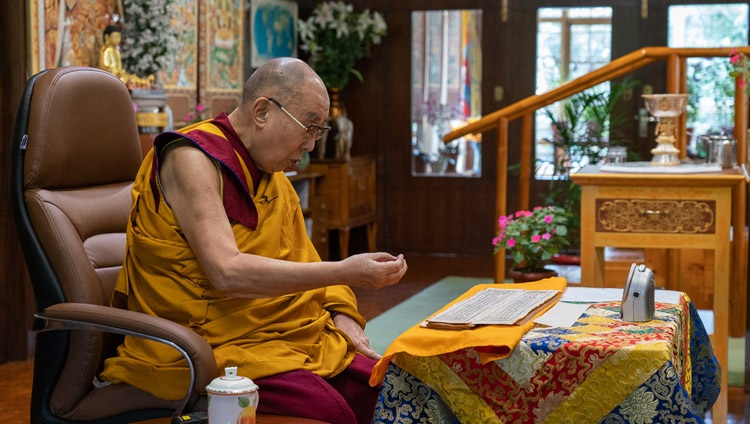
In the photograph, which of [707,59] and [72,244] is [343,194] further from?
[72,244]

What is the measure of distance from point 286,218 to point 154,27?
3.19 m

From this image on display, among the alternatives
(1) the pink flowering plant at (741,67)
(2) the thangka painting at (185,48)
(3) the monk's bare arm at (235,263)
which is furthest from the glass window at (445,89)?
(3) the monk's bare arm at (235,263)

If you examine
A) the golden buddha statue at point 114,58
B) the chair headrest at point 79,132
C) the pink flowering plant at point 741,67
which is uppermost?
the golden buddha statue at point 114,58

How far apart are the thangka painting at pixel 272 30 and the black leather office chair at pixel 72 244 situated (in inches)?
190

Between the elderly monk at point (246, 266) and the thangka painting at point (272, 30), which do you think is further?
the thangka painting at point (272, 30)

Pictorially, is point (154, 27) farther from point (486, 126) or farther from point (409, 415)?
point (409, 415)

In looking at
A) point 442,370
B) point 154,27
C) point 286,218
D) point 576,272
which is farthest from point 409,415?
point 576,272

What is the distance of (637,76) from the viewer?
768 centimetres

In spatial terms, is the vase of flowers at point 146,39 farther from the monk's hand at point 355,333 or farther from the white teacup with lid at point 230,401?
the white teacup with lid at point 230,401

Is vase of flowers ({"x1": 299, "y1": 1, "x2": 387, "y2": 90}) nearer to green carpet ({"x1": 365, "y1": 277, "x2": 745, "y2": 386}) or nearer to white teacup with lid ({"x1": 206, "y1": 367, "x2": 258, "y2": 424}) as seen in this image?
green carpet ({"x1": 365, "y1": 277, "x2": 745, "y2": 386})

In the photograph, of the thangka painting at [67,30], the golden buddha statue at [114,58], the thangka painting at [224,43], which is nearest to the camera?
the thangka painting at [67,30]

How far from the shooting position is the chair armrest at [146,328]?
6.70ft

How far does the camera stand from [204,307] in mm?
2227

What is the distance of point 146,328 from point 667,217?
198 cm
